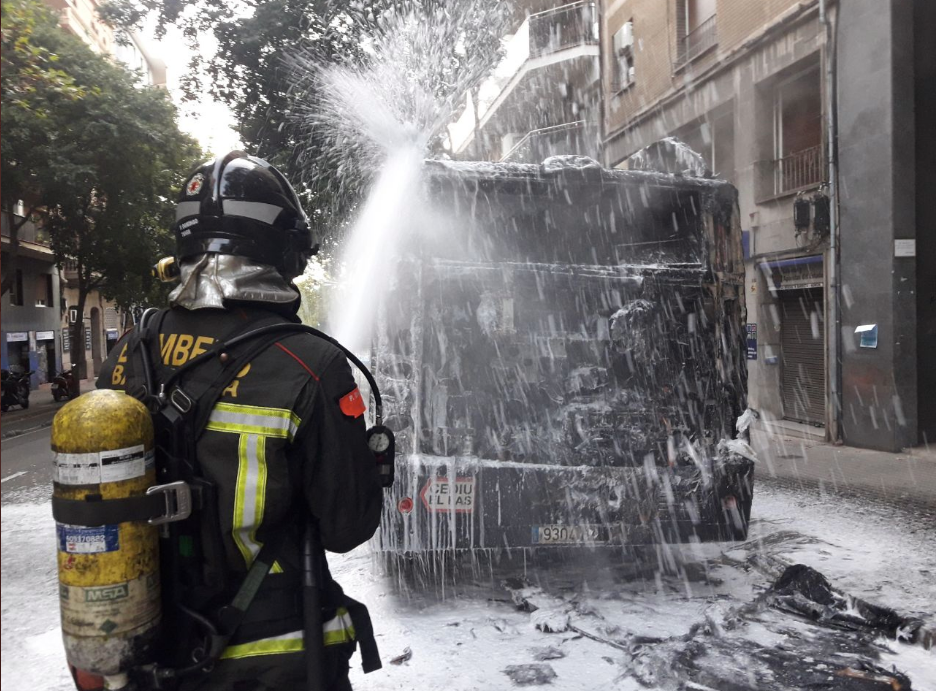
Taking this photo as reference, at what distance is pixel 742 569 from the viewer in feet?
17.5

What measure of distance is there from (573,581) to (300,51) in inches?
462

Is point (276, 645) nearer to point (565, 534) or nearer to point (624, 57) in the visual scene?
point (565, 534)

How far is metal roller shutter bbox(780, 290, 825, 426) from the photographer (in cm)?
1264

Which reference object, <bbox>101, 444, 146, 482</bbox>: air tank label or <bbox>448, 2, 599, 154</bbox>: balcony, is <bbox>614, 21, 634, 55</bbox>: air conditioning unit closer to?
<bbox>448, 2, 599, 154</bbox>: balcony

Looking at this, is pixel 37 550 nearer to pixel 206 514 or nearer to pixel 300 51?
pixel 206 514

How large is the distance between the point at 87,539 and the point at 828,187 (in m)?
12.1

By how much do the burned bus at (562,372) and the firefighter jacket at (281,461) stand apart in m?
2.51

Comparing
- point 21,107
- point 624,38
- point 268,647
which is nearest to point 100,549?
point 268,647

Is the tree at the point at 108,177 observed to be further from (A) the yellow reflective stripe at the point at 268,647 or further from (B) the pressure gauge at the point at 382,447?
(A) the yellow reflective stripe at the point at 268,647

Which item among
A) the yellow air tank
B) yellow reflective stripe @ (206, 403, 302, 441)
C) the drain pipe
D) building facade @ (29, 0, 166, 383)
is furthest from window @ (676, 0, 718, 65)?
the yellow air tank

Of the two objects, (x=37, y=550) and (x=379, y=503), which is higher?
(x=379, y=503)

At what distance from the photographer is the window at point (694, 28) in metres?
15.4

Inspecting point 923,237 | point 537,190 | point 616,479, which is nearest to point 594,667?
point 616,479

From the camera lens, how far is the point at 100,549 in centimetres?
159
